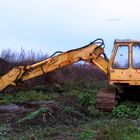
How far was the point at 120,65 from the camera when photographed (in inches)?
746

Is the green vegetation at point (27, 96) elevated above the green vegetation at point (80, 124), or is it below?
above

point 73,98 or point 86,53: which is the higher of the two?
point 86,53

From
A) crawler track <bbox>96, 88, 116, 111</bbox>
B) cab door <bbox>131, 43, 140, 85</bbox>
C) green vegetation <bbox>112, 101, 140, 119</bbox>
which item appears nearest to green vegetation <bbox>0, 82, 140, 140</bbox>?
green vegetation <bbox>112, 101, 140, 119</bbox>

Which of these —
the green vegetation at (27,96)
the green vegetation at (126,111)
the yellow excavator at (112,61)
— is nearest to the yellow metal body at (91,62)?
the yellow excavator at (112,61)


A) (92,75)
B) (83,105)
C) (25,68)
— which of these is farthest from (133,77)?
(92,75)

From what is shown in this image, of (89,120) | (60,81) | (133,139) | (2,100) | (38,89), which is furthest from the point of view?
(60,81)

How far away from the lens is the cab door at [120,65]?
18.8 meters

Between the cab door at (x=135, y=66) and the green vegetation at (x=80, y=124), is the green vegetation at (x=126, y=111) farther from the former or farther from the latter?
the cab door at (x=135, y=66)

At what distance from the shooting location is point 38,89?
2656 cm

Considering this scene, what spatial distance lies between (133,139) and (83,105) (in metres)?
7.19

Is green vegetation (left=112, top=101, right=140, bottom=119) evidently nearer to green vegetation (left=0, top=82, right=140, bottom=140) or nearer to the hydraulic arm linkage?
green vegetation (left=0, top=82, right=140, bottom=140)

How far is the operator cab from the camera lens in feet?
61.8

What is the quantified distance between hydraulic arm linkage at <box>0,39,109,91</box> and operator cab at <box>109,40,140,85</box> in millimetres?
859

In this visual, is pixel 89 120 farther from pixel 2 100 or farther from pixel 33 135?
pixel 2 100
